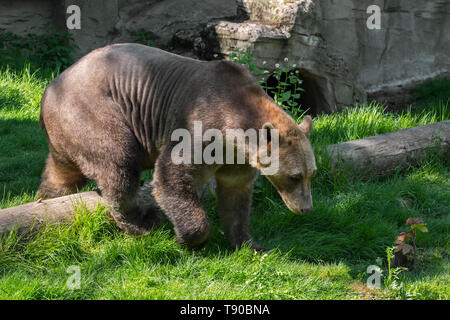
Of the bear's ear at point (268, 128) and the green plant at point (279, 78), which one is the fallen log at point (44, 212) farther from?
the green plant at point (279, 78)

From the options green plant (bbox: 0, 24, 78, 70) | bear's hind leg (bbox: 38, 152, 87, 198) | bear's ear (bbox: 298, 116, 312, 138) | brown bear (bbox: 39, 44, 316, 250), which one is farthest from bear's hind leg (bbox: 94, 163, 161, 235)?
green plant (bbox: 0, 24, 78, 70)

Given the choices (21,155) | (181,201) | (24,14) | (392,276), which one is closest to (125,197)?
(181,201)

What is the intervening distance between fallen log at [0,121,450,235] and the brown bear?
0.98 feet

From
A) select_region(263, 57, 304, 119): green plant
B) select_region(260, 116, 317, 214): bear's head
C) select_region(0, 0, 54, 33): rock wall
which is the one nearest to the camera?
select_region(260, 116, 317, 214): bear's head

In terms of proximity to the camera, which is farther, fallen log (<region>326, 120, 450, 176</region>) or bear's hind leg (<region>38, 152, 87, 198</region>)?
fallen log (<region>326, 120, 450, 176</region>)

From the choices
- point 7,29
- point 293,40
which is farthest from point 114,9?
point 293,40

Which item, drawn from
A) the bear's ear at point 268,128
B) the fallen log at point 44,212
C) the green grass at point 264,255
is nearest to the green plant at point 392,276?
the green grass at point 264,255

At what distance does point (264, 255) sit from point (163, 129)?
1472 mm

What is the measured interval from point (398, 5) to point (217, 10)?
4128 millimetres

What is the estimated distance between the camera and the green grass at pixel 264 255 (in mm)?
4449

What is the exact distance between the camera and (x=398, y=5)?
1161 cm

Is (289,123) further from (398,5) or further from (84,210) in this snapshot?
(398,5)

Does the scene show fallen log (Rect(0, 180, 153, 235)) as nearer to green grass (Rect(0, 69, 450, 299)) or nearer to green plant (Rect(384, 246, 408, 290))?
green grass (Rect(0, 69, 450, 299))

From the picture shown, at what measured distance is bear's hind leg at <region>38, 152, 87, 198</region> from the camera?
18.5 ft
